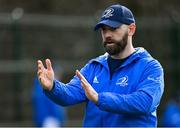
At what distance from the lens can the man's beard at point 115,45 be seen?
23.5 ft

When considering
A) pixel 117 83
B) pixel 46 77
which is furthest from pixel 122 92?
pixel 46 77

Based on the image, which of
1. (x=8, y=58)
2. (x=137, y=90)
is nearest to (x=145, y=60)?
(x=137, y=90)

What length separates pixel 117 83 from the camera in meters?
7.23

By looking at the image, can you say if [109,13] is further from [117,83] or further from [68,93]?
[68,93]

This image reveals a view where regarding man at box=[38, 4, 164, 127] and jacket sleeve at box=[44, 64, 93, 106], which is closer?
man at box=[38, 4, 164, 127]

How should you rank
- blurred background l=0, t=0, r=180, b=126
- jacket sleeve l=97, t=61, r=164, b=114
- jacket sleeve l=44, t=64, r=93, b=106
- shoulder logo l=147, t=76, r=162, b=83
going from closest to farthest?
jacket sleeve l=97, t=61, r=164, b=114 < shoulder logo l=147, t=76, r=162, b=83 < jacket sleeve l=44, t=64, r=93, b=106 < blurred background l=0, t=0, r=180, b=126

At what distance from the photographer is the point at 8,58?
16.0 meters

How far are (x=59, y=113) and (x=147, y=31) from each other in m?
3.80

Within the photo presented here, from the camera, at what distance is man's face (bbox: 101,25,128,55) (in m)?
7.16

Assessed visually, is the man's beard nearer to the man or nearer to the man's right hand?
the man

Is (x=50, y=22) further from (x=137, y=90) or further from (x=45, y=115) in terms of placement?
(x=137, y=90)

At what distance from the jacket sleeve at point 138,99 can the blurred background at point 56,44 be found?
8.70 m

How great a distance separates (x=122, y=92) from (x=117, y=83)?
0.30 feet

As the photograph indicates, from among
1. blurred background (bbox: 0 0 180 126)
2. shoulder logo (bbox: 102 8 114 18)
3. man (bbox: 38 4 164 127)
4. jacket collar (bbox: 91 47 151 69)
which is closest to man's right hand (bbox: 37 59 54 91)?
man (bbox: 38 4 164 127)
